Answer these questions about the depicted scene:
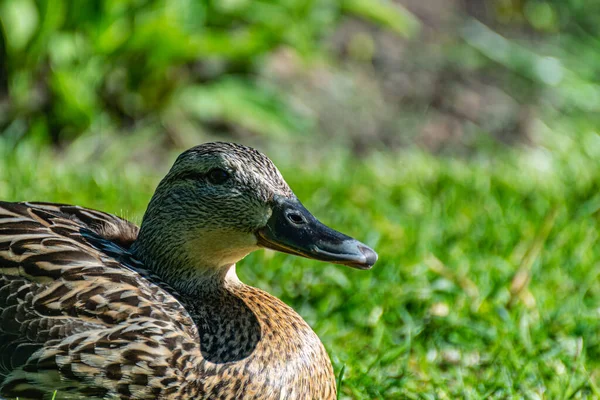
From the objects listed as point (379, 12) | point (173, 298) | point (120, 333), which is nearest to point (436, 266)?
point (173, 298)

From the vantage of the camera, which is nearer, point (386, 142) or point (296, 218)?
point (296, 218)

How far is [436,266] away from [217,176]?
1577mm

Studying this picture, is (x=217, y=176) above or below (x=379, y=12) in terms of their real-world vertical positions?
below

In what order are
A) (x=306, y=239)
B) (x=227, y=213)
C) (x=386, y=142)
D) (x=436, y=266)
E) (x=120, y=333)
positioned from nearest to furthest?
1. (x=120, y=333)
2. (x=306, y=239)
3. (x=227, y=213)
4. (x=436, y=266)
5. (x=386, y=142)

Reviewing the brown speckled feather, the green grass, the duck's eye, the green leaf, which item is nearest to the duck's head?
the duck's eye

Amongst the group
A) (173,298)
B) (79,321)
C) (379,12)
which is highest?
(379,12)

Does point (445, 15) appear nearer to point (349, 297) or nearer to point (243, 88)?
point (243, 88)

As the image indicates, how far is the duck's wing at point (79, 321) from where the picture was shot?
277cm

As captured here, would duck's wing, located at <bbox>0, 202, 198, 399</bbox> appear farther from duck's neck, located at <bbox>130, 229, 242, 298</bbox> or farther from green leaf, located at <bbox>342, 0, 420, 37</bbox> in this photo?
green leaf, located at <bbox>342, 0, 420, 37</bbox>

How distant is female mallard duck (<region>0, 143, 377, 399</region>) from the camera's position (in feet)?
9.17

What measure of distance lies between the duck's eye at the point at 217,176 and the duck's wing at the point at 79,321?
1.27 ft

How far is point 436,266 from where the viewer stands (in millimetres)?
4332

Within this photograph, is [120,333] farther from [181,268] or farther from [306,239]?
[306,239]

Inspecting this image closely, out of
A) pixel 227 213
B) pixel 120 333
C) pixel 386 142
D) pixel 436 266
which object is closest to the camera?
pixel 120 333
